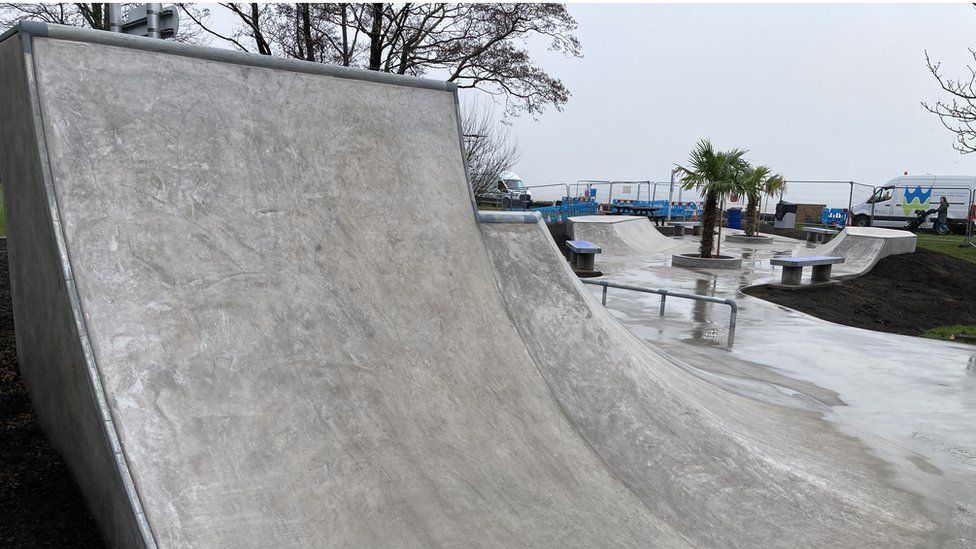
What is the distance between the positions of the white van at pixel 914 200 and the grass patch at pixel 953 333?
67.7 ft

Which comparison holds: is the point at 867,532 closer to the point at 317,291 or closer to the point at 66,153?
the point at 317,291

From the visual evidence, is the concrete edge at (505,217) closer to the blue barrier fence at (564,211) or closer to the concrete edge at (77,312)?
the concrete edge at (77,312)

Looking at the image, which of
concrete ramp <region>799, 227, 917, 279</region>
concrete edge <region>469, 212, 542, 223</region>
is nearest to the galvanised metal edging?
concrete edge <region>469, 212, 542, 223</region>

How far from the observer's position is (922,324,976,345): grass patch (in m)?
9.38

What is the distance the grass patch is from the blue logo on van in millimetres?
23103

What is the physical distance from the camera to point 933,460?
4801 mm

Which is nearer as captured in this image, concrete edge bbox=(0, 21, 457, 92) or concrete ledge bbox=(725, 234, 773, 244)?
concrete edge bbox=(0, 21, 457, 92)

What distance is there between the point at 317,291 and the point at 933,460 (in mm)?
4801

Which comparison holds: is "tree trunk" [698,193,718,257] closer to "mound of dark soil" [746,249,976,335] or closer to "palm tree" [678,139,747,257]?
"palm tree" [678,139,747,257]

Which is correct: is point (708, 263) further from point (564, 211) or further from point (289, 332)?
point (289, 332)

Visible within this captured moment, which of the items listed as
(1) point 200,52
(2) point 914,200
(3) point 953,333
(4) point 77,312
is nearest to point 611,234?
(3) point 953,333

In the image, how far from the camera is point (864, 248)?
17062 millimetres

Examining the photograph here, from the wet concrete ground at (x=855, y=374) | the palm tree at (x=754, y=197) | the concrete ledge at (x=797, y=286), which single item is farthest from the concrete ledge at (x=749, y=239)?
the wet concrete ground at (x=855, y=374)

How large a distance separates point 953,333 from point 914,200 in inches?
972
